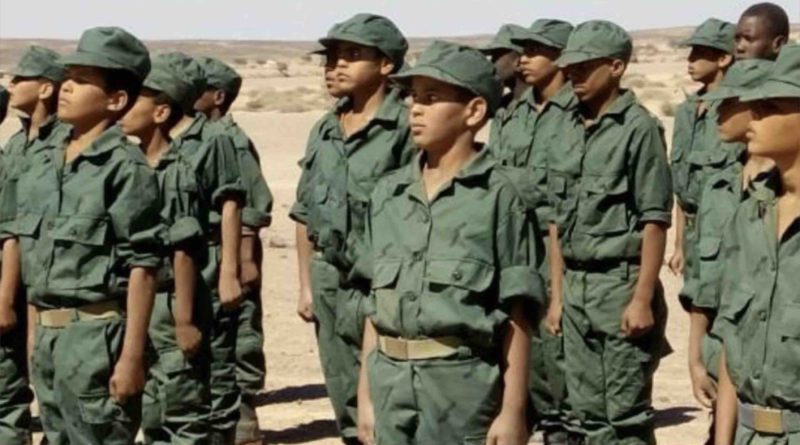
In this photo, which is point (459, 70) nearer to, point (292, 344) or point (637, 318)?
point (637, 318)

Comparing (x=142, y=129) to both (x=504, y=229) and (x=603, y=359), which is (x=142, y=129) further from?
(x=504, y=229)

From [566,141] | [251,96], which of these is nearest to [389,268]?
[566,141]

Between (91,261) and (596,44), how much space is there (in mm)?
2735

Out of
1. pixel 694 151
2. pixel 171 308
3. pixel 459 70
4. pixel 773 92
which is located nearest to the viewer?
pixel 773 92

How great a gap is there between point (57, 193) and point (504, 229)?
74.3 inches

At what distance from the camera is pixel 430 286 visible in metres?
6.63

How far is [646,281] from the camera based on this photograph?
29.4ft

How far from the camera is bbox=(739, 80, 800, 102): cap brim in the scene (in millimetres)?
5750

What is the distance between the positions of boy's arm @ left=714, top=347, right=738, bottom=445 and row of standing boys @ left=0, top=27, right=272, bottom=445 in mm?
2308

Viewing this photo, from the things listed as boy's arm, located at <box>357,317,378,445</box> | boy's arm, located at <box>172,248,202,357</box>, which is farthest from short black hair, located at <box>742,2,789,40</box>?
boy's arm, located at <box>357,317,378,445</box>

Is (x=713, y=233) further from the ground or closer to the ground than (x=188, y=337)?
further from the ground

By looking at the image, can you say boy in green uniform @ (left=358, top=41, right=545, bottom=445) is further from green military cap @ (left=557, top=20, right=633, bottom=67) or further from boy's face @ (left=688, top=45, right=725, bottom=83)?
boy's face @ (left=688, top=45, right=725, bottom=83)

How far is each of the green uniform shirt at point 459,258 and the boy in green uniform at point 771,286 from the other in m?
0.87

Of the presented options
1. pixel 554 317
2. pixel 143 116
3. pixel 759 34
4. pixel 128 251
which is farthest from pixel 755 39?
pixel 128 251
